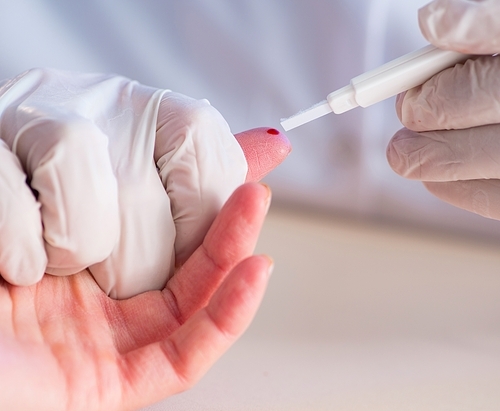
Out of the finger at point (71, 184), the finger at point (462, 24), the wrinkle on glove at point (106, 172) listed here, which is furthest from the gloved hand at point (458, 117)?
the finger at point (71, 184)

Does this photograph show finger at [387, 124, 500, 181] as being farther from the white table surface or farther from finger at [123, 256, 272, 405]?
finger at [123, 256, 272, 405]

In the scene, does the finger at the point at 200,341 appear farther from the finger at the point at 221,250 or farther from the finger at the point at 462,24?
the finger at the point at 462,24

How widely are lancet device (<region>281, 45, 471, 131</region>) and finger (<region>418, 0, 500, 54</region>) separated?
3cm

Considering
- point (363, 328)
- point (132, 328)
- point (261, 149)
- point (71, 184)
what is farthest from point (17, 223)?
point (363, 328)

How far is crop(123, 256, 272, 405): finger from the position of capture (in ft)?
1.68

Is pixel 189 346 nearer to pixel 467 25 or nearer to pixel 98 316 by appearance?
pixel 98 316

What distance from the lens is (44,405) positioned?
0.50 m

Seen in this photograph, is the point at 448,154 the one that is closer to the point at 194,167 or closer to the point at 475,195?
the point at 475,195

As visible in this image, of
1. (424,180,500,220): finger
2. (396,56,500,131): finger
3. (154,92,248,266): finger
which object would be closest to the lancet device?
(396,56,500,131): finger

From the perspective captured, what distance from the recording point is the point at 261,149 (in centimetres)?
84

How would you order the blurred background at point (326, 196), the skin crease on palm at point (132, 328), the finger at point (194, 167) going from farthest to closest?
1. the blurred background at point (326, 196)
2. the finger at point (194, 167)
3. the skin crease on palm at point (132, 328)

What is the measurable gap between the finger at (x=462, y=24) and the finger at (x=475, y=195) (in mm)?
271

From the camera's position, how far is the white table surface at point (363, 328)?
2.30 feet

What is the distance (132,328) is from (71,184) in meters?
0.18
